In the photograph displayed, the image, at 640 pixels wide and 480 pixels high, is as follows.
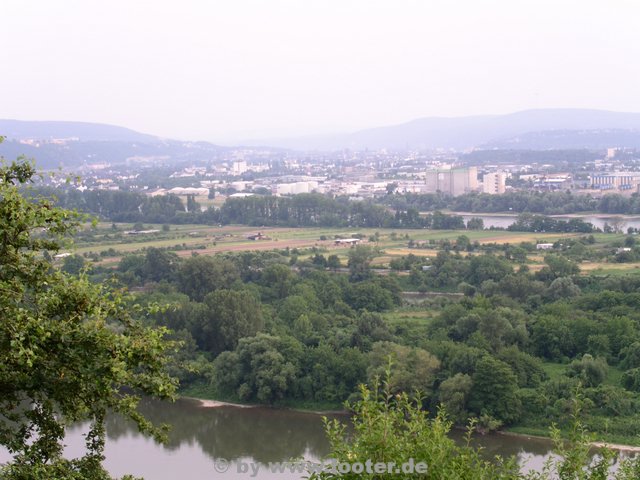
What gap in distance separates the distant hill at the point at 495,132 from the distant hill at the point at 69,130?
1542 inches

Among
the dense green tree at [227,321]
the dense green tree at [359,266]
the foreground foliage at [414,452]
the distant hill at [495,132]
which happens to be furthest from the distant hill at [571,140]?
the foreground foliage at [414,452]

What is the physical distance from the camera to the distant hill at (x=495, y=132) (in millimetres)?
94250

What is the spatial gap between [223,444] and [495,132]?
123244 millimetres

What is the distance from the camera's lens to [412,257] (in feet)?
65.7

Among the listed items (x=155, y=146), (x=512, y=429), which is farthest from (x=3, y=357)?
(x=155, y=146)

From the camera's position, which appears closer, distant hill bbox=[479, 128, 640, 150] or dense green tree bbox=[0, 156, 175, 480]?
dense green tree bbox=[0, 156, 175, 480]

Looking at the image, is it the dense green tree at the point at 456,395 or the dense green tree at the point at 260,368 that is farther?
the dense green tree at the point at 260,368

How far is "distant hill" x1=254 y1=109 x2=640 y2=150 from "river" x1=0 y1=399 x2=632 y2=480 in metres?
83.3

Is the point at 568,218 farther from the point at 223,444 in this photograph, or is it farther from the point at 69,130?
the point at 69,130

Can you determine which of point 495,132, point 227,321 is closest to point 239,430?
point 227,321

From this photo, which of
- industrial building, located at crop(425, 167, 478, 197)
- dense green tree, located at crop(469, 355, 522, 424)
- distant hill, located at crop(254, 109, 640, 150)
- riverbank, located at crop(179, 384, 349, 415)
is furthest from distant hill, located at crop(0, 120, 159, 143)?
dense green tree, located at crop(469, 355, 522, 424)

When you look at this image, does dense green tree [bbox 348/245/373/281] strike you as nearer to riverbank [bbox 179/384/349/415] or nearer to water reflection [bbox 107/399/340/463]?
riverbank [bbox 179/384/349/415]

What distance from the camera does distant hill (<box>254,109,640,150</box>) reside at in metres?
94.2

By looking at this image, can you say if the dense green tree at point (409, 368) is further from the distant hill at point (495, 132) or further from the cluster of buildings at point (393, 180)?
the distant hill at point (495, 132)
